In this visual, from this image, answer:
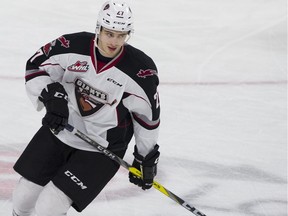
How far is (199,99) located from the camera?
539cm

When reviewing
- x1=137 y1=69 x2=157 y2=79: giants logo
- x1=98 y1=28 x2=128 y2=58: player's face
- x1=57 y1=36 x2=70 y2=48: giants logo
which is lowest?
x1=137 y1=69 x2=157 y2=79: giants logo

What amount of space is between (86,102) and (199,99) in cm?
213

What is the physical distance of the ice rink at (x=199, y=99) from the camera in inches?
165

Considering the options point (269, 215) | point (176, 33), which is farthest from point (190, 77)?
point (269, 215)

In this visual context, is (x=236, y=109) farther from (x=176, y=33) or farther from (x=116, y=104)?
(x=116, y=104)

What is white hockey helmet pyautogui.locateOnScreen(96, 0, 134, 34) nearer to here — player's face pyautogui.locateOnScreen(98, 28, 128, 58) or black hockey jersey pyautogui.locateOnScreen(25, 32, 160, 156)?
player's face pyautogui.locateOnScreen(98, 28, 128, 58)

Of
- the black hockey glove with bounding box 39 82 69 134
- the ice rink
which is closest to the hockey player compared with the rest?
the black hockey glove with bounding box 39 82 69 134

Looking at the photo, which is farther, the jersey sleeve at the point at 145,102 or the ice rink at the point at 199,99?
the ice rink at the point at 199,99

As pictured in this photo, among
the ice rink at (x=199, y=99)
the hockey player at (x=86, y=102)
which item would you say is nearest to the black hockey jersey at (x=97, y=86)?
the hockey player at (x=86, y=102)

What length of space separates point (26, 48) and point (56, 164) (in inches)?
110

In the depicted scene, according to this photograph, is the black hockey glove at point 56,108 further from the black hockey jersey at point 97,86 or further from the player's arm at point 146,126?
the player's arm at point 146,126

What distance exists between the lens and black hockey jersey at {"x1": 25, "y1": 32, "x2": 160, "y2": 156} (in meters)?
3.32

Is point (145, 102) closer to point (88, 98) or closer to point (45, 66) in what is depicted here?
point (88, 98)

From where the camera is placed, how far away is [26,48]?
19.7 feet
